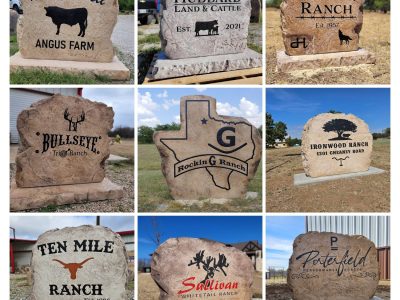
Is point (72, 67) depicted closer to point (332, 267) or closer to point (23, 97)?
point (23, 97)

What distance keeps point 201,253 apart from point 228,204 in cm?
79

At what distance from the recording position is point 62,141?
5543 mm

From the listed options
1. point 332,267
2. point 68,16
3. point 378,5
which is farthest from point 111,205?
point 378,5

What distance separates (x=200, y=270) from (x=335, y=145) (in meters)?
2.50

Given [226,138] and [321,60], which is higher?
[321,60]

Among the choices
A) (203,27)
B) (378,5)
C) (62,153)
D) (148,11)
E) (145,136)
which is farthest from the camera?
(378,5)

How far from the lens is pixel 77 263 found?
15.9ft

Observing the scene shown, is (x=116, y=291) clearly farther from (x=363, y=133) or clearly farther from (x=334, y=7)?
(x=334, y=7)

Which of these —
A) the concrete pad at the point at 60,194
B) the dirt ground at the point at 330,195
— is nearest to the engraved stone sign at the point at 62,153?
the concrete pad at the point at 60,194

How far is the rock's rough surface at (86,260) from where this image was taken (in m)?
4.82

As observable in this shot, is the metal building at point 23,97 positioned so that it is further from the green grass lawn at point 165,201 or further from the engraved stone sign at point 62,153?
the green grass lawn at point 165,201

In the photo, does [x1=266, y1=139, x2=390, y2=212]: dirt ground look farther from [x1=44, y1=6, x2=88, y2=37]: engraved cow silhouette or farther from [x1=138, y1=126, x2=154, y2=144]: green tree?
[x1=44, y1=6, x2=88, y2=37]: engraved cow silhouette

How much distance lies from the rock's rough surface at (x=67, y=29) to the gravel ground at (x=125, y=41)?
1.82 ft

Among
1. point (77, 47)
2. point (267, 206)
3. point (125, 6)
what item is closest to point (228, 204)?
point (267, 206)
